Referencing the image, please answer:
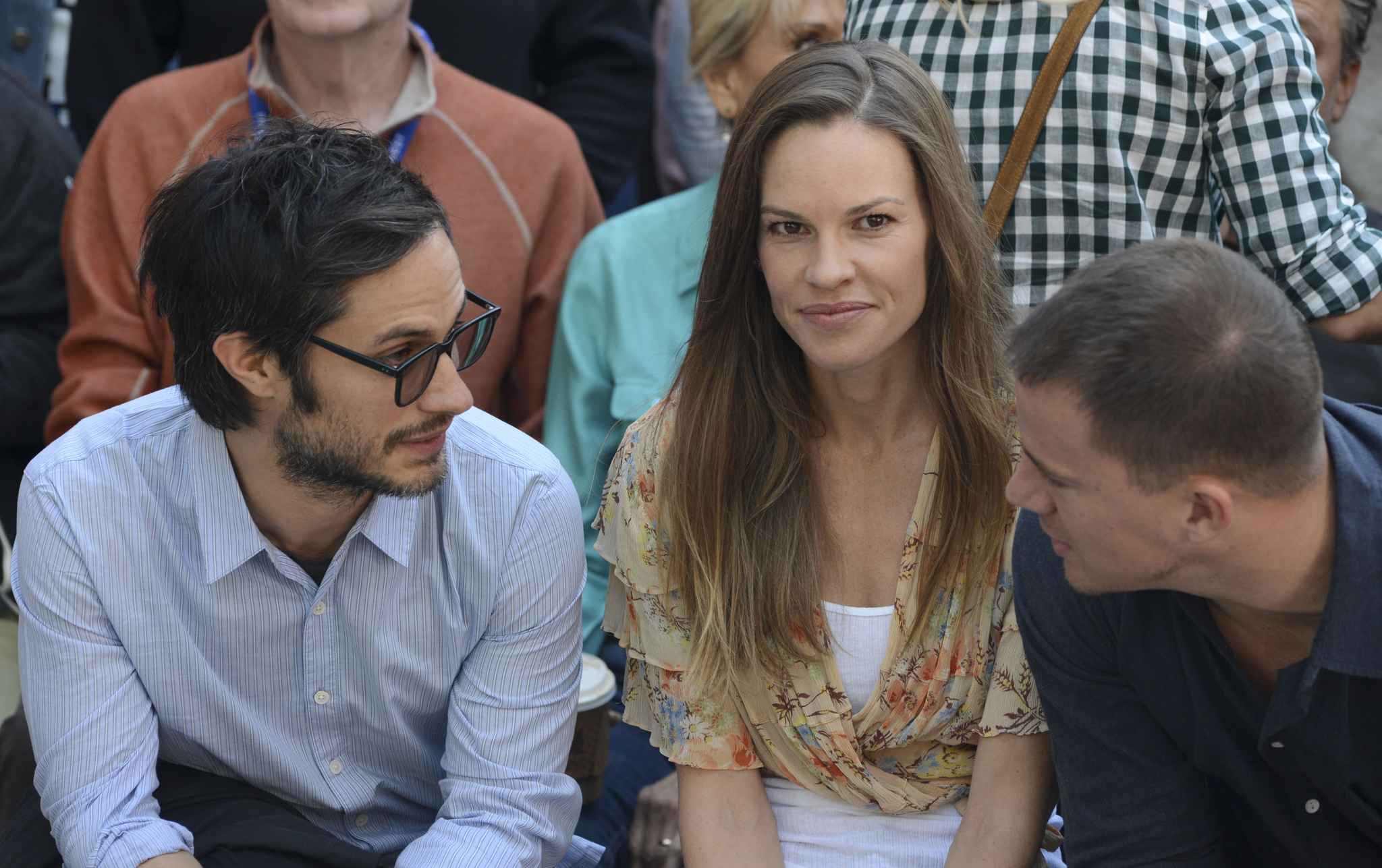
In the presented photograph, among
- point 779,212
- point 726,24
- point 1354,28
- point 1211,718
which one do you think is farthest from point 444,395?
point 1354,28

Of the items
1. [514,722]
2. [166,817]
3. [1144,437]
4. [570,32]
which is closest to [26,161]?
[570,32]

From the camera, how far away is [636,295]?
3105mm

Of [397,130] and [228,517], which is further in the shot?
[397,130]

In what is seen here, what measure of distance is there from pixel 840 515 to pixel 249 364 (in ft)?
3.24

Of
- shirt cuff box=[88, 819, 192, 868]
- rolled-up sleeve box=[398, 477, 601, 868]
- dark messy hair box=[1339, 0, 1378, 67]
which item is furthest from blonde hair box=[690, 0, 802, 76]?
shirt cuff box=[88, 819, 192, 868]

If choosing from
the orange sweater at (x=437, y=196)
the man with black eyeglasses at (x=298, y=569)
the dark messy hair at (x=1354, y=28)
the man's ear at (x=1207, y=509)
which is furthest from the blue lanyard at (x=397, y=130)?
the dark messy hair at (x=1354, y=28)

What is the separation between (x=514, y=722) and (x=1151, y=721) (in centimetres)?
98

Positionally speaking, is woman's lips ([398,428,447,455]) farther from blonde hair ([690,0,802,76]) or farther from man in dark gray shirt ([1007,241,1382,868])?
blonde hair ([690,0,802,76])

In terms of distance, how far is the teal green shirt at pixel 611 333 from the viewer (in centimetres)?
305

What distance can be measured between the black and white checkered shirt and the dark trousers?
5.06 feet

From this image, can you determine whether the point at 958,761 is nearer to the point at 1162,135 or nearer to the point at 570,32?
the point at 1162,135

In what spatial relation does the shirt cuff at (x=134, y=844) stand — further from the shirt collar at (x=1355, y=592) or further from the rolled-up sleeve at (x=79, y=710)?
the shirt collar at (x=1355, y=592)

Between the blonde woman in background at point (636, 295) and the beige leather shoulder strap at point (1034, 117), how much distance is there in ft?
2.86

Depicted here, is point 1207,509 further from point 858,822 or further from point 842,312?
point 858,822
